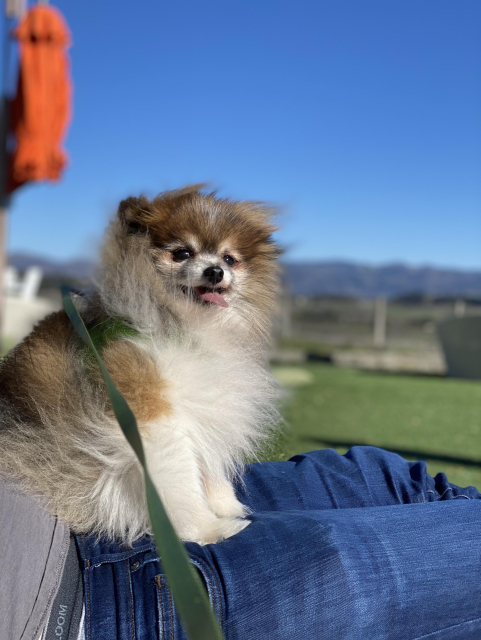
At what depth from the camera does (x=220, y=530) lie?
57.0 inches

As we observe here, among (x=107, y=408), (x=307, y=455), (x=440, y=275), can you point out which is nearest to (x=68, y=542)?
(x=107, y=408)

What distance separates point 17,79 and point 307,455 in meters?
6.22

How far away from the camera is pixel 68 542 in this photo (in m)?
1.25

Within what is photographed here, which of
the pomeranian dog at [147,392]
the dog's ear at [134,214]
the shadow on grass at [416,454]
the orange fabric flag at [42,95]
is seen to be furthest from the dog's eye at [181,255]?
the orange fabric flag at [42,95]

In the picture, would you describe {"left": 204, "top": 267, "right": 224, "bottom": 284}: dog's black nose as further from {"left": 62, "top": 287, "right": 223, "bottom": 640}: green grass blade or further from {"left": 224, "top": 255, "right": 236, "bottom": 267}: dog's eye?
{"left": 62, "top": 287, "right": 223, "bottom": 640}: green grass blade

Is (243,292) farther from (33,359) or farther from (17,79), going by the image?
(17,79)

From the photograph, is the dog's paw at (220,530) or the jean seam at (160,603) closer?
the jean seam at (160,603)

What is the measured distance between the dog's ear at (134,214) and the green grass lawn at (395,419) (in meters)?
0.91

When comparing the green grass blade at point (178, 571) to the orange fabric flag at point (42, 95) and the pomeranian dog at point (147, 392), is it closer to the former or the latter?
the pomeranian dog at point (147, 392)

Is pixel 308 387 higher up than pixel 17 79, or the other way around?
pixel 17 79

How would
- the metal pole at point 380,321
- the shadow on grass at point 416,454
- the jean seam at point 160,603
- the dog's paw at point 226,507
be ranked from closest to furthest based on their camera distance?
the jean seam at point 160,603 → the dog's paw at point 226,507 → the shadow on grass at point 416,454 → the metal pole at point 380,321

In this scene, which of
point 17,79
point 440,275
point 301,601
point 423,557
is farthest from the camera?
point 440,275

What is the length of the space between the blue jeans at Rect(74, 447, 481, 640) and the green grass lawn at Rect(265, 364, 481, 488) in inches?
29.8

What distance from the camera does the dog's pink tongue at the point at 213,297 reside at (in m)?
1.77
